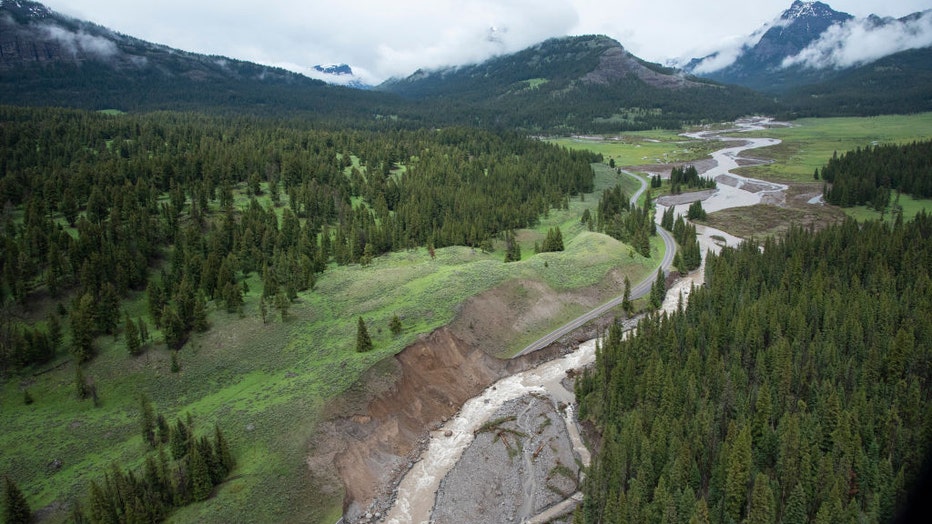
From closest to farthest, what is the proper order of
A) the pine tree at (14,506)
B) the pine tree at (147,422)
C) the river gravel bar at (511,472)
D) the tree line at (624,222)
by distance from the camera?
the pine tree at (14,506)
the river gravel bar at (511,472)
the pine tree at (147,422)
the tree line at (624,222)

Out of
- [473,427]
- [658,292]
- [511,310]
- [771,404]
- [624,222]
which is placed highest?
[771,404]

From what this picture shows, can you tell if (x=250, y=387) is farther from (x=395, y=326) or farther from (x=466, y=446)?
(x=466, y=446)

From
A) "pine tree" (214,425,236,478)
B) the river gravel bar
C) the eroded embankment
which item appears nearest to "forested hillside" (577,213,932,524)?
the river gravel bar

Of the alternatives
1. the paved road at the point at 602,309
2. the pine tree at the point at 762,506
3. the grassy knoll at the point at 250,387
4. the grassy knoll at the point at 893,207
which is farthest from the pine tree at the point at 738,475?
the grassy knoll at the point at 893,207

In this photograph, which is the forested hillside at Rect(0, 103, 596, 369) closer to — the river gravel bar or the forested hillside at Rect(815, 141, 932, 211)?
the river gravel bar

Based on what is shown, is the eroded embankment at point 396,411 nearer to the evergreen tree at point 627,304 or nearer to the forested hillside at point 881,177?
the evergreen tree at point 627,304

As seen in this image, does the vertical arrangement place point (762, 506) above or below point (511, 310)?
above

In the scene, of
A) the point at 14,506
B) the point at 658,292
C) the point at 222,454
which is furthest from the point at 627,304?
the point at 14,506
